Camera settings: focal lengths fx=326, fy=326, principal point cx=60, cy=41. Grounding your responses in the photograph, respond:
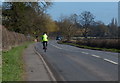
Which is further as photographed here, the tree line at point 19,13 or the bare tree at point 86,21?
the bare tree at point 86,21

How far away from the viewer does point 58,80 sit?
38.3 ft

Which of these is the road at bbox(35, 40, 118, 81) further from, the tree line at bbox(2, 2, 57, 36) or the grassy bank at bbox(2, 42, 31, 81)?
the tree line at bbox(2, 2, 57, 36)

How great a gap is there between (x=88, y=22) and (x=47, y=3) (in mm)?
53003

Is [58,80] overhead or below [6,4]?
below

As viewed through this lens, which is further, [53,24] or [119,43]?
[53,24]

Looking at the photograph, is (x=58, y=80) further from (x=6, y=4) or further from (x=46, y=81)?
(x=6, y=4)

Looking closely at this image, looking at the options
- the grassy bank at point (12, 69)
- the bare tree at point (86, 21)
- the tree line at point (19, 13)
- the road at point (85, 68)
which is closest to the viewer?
the grassy bank at point (12, 69)

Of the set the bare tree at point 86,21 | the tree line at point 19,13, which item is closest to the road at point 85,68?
the tree line at point 19,13

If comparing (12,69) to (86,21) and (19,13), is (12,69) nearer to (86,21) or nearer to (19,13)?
(19,13)

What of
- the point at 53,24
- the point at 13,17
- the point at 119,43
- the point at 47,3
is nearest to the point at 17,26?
the point at 13,17

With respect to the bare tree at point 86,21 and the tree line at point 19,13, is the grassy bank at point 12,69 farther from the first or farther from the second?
the bare tree at point 86,21

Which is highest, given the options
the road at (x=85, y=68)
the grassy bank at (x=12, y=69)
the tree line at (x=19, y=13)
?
the tree line at (x=19, y=13)

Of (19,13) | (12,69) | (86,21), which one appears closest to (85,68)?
(12,69)

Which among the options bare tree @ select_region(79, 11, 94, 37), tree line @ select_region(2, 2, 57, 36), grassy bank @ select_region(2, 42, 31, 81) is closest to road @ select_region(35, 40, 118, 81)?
grassy bank @ select_region(2, 42, 31, 81)
